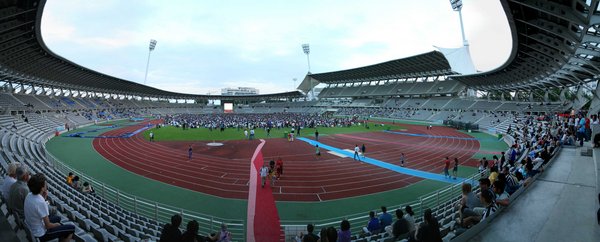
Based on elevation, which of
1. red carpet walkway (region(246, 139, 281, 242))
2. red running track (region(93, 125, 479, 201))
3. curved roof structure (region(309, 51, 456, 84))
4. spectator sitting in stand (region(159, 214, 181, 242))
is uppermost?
curved roof structure (region(309, 51, 456, 84))

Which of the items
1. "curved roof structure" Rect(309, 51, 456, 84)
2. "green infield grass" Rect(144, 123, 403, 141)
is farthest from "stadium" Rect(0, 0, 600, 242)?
"curved roof structure" Rect(309, 51, 456, 84)

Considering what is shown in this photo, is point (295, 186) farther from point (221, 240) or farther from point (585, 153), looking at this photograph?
point (585, 153)

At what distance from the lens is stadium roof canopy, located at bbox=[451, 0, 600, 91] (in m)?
10.4

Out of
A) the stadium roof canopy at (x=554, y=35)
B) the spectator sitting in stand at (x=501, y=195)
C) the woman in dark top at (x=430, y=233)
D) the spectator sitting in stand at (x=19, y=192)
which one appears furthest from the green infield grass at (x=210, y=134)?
the woman in dark top at (x=430, y=233)

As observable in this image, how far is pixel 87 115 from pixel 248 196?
5365cm

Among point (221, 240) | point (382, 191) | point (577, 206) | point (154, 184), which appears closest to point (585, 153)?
point (577, 206)

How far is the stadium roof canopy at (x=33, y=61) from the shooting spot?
15.4m

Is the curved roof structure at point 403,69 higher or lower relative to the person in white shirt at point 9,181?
higher

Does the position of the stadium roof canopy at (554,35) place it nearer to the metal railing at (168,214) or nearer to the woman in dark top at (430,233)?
the woman in dark top at (430,233)

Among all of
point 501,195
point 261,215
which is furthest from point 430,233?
point 261,215

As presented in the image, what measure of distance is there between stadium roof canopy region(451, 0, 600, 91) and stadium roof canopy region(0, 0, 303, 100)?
88.0 ft

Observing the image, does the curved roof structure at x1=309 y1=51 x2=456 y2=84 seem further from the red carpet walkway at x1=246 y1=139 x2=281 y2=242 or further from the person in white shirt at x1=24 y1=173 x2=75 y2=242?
the person in white shirt at x1=24 y1=173 x2=75 y2=242

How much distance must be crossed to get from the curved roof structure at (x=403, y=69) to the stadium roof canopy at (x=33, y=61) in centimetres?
5270

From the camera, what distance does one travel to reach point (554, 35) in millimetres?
14297
